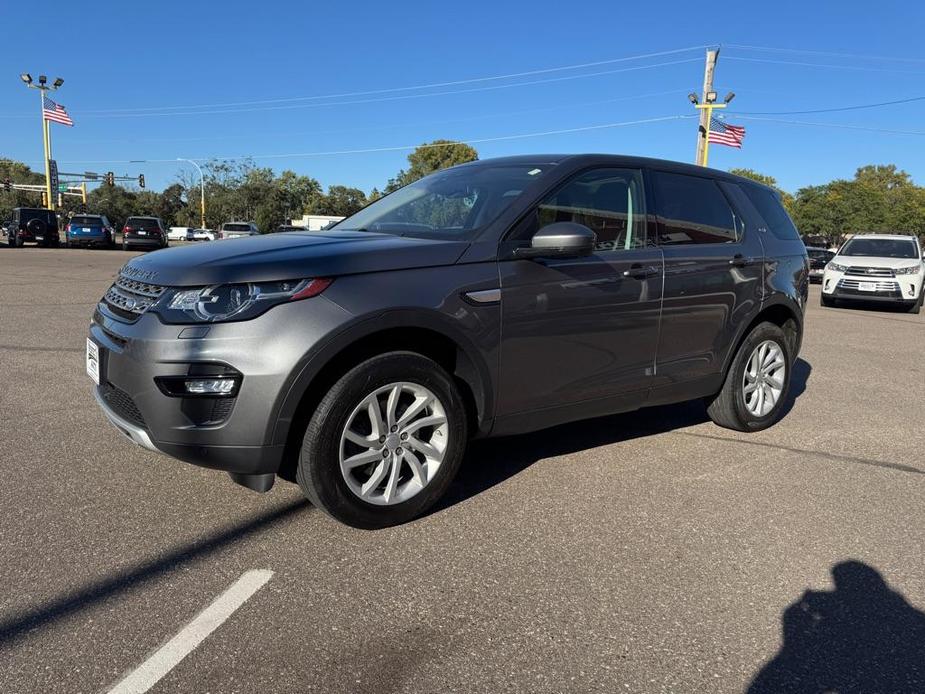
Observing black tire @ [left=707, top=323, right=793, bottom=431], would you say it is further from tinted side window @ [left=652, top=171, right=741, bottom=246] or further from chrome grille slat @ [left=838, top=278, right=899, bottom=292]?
chrome grille slat @ [left=838, top=278, right=899, bottom=292]

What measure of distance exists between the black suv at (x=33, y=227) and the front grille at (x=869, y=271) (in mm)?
30471

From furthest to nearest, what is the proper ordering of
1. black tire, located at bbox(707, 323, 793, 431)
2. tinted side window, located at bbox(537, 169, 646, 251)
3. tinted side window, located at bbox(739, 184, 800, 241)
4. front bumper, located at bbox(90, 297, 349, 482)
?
1. tinted side window, located at bbox(739, 184, 800, 241)
2. black tire, located at bbox(707, 323, 793, 431)
3. tinted side window, located at bbox(537, 169, 646, 251)
4. front bumper, located at bbox(90, 297, 349, 482)

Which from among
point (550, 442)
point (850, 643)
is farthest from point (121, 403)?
point (850, 643)

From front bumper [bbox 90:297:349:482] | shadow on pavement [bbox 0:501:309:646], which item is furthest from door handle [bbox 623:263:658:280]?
shadow on pavement [bbox 0:501:309:646]

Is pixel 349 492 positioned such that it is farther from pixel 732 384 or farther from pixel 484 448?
pixel 732 384

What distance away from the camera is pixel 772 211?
5.37 metres

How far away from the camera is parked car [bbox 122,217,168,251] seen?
103 ft

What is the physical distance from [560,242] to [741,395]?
88.4 inches

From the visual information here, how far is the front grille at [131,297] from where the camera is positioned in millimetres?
3057

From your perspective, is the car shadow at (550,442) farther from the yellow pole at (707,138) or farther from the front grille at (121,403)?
the yellow pole at (707,138)

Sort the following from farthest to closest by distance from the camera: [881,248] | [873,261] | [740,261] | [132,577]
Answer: [881,248]
[873,261]
[740,261]
[132,577]

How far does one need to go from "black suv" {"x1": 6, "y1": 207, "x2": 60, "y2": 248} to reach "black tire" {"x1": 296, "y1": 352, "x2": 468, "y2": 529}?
32.5 meters

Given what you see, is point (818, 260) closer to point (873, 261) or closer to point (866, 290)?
point (873, 261)

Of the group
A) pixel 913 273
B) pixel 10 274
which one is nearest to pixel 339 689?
pixel 913 273
